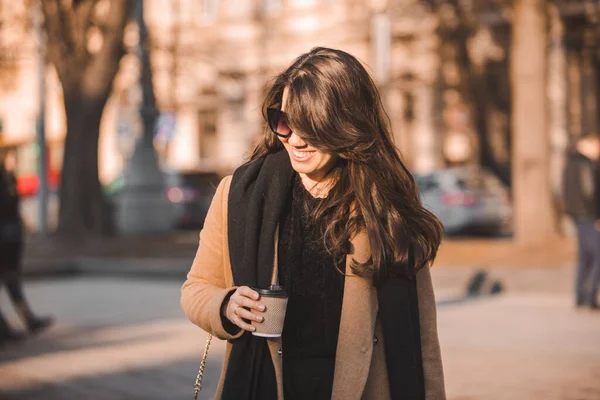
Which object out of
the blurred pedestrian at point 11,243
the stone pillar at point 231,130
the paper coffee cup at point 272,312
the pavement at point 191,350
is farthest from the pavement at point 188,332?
the stone pillar at point 231,130

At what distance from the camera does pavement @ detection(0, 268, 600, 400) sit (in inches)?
277

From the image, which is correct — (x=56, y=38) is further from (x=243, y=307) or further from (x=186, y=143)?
(x=186, y=143)

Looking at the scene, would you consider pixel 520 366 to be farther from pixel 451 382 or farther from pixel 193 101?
pixel 193 101

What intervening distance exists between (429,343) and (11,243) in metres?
7.76

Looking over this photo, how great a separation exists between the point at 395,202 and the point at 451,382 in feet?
15.2

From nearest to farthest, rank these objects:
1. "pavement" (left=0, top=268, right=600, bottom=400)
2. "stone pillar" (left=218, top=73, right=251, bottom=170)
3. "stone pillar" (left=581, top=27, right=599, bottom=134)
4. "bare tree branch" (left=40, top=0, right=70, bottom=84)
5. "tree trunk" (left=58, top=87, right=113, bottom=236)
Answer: "pavement" (left=0, top=268, right=600, bottom=400)
"bare tree branch" (left=40, top=0, right=70, bottom=84)
"tree trunk" (left=58, top=87, right=113, bottom=236)
"stone pillar" (left=581, top=27, right=599, bottom=134)
"stone pillar" (left=218, top=73, right=251, bottom=170)

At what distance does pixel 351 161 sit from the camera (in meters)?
2.80

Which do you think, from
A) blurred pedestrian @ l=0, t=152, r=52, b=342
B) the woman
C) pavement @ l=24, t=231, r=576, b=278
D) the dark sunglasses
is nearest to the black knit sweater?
the woman

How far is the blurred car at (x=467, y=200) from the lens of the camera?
23.0 metres

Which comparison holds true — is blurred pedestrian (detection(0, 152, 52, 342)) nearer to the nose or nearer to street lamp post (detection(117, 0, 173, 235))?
the nose

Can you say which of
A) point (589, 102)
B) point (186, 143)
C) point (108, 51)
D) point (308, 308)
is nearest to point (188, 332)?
point (308, 308)

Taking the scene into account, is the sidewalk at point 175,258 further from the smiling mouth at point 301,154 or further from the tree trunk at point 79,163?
the smiling mouth at point 301,154

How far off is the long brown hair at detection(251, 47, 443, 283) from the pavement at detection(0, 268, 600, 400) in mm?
4071

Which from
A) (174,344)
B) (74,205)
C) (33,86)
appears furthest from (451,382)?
(33,86)
